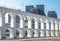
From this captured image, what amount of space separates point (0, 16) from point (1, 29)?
2.05 meters

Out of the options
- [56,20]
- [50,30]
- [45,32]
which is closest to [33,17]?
[45,32]

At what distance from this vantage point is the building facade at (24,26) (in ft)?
92.5

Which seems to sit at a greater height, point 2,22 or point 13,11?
point 13,11

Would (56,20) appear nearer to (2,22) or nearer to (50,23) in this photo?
(50,23)

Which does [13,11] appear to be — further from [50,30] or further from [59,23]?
[59,23]

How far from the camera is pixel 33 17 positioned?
37.1 m

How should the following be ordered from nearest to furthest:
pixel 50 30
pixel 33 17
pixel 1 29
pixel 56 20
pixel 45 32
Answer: pixel 1 29, pixel 33 17, pixel 45 32, pixel 50 30, pixel 56 20

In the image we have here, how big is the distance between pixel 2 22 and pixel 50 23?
2061 cm

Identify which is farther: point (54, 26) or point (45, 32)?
point (54, 26)

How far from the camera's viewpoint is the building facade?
28198mm

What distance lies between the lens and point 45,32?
4175cm

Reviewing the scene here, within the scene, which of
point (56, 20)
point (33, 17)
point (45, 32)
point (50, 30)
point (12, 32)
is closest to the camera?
point (12, 32)

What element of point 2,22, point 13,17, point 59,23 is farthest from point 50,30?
point 2,22

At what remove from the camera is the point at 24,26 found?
34812mm
